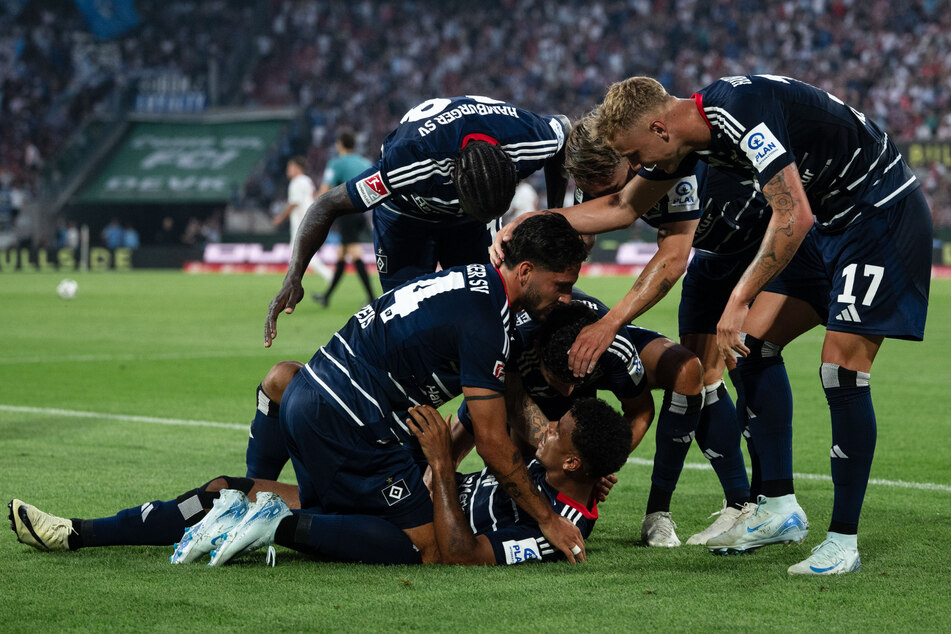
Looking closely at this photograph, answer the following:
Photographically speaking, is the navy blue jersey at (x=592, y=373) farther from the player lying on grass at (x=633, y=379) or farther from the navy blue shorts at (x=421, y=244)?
the navy blue shorts at (x=421, y=244)

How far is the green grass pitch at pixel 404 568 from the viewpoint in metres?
3.56

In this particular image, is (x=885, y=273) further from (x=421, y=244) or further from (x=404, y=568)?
(x=421, y=244)

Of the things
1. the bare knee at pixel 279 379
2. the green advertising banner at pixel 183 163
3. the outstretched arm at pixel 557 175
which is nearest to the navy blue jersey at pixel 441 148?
the outstretched arm at pixel 557 175

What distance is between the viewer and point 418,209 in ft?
18.8

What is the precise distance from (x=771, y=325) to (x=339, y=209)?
6.68ft

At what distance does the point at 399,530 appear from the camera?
4.38 meters

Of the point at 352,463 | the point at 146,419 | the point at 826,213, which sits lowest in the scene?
the point at 146,419

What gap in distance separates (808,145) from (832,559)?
4.90 feet

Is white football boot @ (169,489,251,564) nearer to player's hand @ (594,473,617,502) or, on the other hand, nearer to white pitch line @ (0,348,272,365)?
player's hand @ (594,473,617,502)

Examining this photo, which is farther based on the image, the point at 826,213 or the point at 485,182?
the point at 485,182

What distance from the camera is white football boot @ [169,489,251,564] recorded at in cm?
421

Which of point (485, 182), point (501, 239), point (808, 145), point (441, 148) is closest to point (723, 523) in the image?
point (501, 239)

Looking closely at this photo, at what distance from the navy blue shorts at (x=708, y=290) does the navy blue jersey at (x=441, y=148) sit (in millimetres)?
885

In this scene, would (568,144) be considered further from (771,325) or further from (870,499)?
(870,499)
